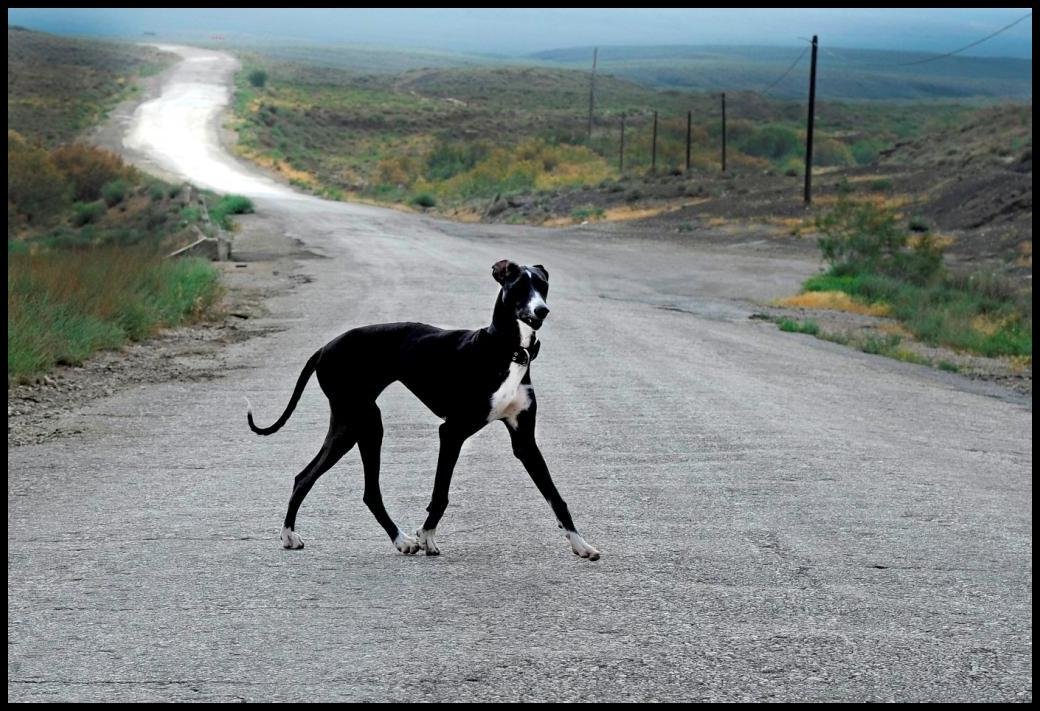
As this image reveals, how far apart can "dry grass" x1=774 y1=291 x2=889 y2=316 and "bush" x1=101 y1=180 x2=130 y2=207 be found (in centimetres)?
2677

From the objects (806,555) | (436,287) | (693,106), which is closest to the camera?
(806,555)

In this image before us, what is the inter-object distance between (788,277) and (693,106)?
114045 millimetres

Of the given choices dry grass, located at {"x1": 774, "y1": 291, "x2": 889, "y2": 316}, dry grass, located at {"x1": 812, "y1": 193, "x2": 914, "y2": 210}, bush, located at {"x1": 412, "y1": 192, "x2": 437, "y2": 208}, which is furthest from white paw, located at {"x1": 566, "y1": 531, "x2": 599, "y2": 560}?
bush, located at {"x1": 412, "y1": 192, "x2": 437, "y2": 208}

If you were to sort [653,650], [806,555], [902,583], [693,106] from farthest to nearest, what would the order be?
[693,106]
[806,555]
[902,583]
[653,650]

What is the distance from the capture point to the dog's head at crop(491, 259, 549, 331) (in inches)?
206

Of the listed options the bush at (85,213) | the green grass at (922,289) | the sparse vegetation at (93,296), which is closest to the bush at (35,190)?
the bush at (85,213)

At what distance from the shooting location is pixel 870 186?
170 ft

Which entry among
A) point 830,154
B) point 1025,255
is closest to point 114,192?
point 1025,255

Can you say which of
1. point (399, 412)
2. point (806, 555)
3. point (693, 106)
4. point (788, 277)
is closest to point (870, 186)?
point (788, 277)

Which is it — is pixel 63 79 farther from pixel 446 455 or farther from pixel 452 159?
pixel 446 455

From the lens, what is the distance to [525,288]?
17.4ft

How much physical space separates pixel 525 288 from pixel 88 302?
1252cm

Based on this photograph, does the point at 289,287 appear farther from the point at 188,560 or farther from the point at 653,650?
the point at 653,650

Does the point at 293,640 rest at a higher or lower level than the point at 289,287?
higher
